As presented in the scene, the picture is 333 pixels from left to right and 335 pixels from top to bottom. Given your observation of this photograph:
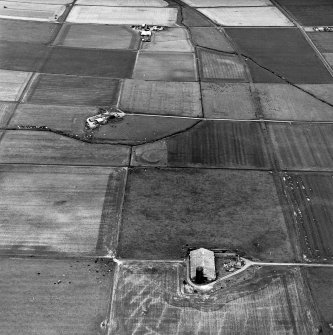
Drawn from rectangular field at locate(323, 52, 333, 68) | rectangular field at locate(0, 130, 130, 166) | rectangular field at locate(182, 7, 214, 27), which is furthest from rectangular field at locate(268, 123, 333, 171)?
rectangular field at locate(182, 7, 214, 27)

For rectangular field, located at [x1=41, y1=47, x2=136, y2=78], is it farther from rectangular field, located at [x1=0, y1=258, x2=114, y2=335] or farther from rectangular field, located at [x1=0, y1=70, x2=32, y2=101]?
rectangular field, located at [x1=0, y1=258, x2=114, y2=335]

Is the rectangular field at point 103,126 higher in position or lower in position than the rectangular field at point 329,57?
lower

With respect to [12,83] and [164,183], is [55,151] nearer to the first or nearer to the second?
[164,183]

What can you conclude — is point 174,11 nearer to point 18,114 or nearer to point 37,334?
point 18,114

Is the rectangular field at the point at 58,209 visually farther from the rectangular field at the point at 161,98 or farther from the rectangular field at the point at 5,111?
the rectangular field at the point at 161,98

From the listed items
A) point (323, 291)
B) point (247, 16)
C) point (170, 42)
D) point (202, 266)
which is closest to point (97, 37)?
point (170, 42)

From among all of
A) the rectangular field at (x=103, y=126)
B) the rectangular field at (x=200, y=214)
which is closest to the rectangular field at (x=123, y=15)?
the rectangular field at (x=103, y=126)

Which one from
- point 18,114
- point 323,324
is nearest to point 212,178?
point 323,324
